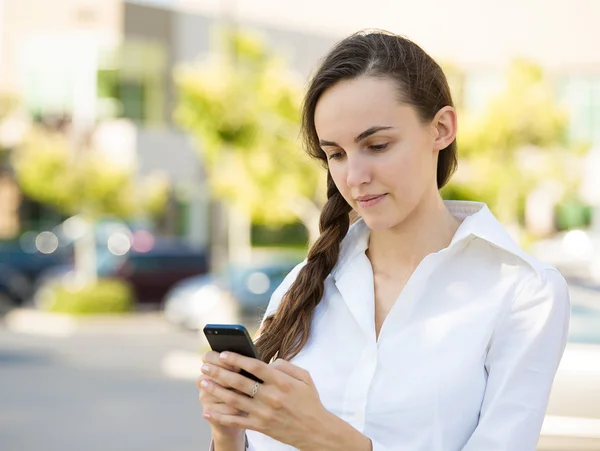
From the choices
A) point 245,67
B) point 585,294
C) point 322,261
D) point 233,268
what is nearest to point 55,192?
point 233,268

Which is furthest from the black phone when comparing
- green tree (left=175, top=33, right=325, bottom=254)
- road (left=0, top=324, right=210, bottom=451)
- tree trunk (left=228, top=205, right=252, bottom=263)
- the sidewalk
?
tree trunk (left=228, top=205, right=252, bottom=263)

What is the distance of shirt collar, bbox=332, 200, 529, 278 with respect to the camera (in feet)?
6.98

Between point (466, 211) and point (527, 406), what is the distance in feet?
1.58

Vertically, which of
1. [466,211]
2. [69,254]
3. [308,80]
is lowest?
[69,254]

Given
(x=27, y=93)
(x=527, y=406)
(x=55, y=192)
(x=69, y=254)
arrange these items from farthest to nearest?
(x=27, y=93), (x=69, y=254), (x=55, y=192), (x=527, y=406)

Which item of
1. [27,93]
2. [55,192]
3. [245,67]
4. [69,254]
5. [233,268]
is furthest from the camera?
[27,93]

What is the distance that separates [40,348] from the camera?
16.6m

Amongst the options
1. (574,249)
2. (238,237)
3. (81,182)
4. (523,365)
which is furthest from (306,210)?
(523,365)

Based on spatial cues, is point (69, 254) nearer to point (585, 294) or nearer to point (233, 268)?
point (233, 268)

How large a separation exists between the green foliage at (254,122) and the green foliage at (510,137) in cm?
265

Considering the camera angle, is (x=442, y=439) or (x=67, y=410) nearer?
(x=442, y=439)

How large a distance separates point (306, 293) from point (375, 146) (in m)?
0.37

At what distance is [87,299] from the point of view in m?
20.7

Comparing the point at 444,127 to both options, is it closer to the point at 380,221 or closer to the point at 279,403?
the point at 380,221
